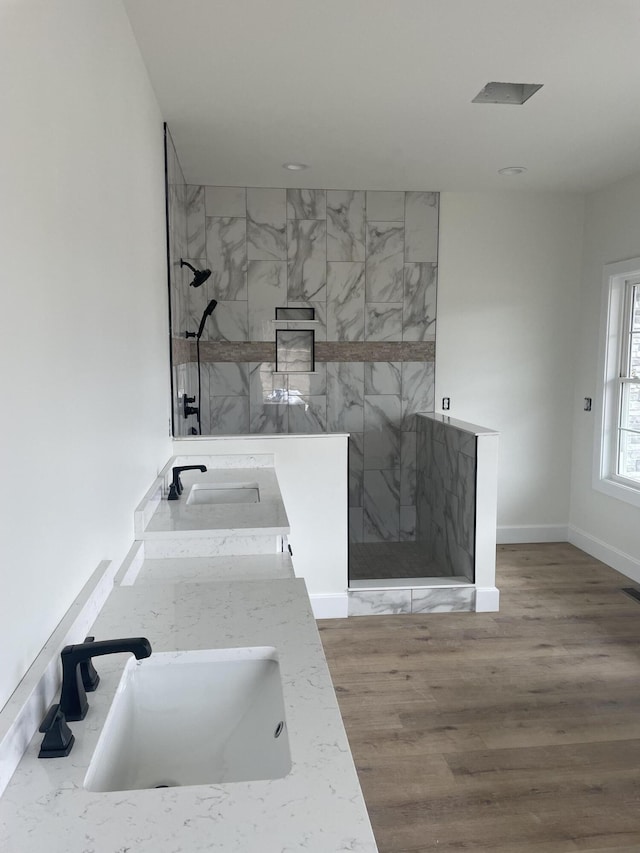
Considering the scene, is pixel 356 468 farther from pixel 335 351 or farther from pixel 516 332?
pixel 516 332

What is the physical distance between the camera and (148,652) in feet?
3.84

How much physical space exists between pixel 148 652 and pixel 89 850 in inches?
14.1

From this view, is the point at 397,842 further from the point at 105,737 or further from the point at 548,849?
the point at 105,737

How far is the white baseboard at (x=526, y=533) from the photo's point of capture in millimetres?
5391

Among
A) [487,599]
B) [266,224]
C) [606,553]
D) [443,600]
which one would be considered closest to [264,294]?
[266,224]

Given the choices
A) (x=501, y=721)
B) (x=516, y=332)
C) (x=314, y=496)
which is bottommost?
(x=501, y=721)

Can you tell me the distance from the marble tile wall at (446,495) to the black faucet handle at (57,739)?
10.3 feet

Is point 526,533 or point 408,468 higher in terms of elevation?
point 408,468

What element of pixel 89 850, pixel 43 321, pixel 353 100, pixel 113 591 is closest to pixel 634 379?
pixel 353 100

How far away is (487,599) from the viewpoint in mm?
4008

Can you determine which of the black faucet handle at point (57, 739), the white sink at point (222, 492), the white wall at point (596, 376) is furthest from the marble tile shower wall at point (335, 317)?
the black faucet handle at point (57, 739)

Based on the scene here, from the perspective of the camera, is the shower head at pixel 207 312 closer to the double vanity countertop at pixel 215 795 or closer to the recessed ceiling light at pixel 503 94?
the recessed ceiling light at pixel 503 94

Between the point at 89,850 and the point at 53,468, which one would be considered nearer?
the point at 89,850

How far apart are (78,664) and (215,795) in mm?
367
